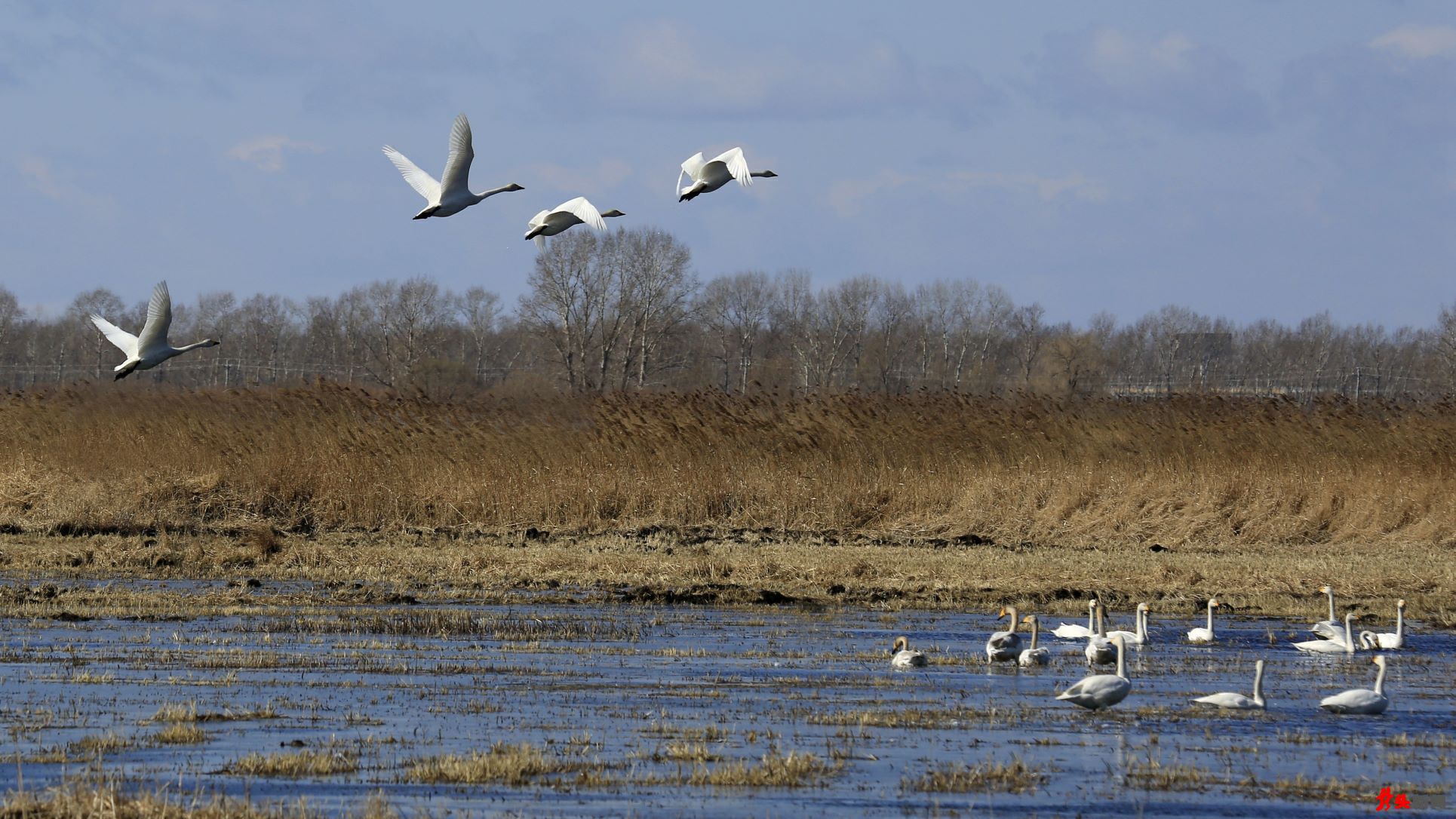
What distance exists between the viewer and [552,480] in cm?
2212

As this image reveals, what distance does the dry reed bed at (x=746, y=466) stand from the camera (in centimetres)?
2125

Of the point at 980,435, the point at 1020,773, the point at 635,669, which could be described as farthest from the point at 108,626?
the point at 980,435

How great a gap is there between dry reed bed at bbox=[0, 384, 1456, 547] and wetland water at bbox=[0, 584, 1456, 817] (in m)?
7.76

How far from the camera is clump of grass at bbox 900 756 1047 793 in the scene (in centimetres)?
759

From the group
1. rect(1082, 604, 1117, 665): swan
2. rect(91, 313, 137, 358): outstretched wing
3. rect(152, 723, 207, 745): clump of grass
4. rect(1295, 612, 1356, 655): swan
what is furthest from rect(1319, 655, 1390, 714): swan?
rect(91, 313, 137, 358): outstretched wing

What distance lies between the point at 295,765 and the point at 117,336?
10.9m

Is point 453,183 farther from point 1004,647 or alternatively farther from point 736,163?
point 1004,647

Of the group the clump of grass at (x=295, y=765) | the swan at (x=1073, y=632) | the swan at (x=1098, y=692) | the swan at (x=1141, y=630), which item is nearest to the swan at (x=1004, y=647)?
the swan at (x=1141, y=630)

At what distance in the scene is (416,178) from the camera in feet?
53.0

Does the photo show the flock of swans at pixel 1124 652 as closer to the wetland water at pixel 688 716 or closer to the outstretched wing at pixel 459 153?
the wetland water at pixel 688 716

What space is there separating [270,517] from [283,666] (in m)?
11.2

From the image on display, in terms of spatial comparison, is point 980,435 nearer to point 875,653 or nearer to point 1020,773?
point 875,653

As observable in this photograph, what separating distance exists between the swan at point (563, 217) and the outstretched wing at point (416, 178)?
1125 mm

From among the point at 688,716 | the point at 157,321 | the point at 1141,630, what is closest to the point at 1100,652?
the point at 1141,630
